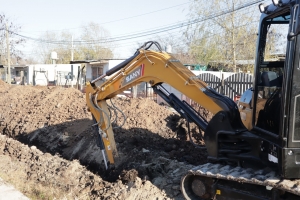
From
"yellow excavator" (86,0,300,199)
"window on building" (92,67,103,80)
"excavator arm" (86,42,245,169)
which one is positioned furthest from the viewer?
"window on building" (92,67,103,80)

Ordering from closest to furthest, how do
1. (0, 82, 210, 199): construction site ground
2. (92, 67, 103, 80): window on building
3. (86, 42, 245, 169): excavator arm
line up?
1. (86, 42, 245, 169): excavator arm
2. (0, 82, 210, 199): construction site ground
3. (92, 67, 103, 80): window on building

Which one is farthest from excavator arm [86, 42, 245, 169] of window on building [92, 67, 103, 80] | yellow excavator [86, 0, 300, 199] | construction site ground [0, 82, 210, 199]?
window on building [92, 67, 103, 80]

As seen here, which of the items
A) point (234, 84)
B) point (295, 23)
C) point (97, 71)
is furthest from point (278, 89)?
point (97, 71)

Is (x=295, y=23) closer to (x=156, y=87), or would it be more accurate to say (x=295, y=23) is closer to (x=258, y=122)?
(x=258, y=122)

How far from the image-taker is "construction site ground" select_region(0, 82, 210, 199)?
235 inches

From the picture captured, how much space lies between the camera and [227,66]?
26234 mm

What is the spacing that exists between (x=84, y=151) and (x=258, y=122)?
5.36 metres

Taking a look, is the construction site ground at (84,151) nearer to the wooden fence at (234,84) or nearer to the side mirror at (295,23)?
the side mirror at (295,23)

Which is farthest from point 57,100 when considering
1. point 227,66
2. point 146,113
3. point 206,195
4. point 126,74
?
point 227,66

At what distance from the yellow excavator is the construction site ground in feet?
3.48

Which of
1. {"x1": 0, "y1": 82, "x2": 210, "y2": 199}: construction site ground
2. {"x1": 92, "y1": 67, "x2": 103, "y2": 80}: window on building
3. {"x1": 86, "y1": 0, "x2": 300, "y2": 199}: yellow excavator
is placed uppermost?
{"x1": 92, "y1": 67, "x2": 103, "y2": 80}: window on building

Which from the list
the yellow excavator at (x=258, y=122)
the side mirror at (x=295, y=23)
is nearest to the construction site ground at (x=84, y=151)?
the yellow excavator at (x=258, y=122)

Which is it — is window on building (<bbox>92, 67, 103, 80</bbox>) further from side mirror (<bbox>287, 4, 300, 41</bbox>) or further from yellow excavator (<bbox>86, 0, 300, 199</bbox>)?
side mirror (<bbox>287, 4, 300, 41</bbox>)

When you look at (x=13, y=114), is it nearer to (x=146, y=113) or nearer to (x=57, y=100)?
(x=57, y=100)
